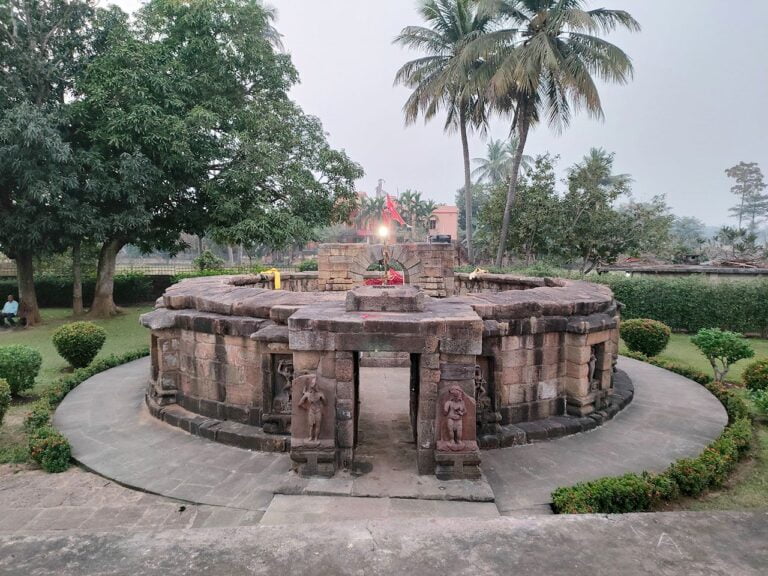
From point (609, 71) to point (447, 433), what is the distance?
1818cm

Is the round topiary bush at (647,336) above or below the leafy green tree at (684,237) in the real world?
below

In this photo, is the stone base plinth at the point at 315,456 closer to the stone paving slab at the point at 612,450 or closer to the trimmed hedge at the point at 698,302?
the stone paving slab at the point at 612,450

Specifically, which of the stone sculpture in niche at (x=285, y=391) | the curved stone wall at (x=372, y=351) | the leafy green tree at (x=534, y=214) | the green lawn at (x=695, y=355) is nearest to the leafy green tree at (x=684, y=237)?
the leafy green tree at (x=534, y=214)

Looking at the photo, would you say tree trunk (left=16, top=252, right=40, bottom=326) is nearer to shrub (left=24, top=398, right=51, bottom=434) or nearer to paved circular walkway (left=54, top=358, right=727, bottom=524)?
paved circular walkway (left=54, top=358, right=727, bottom=524)

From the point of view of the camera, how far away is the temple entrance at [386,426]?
251 inches

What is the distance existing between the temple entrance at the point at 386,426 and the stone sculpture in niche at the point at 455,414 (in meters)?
0.72

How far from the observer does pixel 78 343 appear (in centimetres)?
1197

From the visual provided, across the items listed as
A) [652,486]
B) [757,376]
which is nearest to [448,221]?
[757,376]

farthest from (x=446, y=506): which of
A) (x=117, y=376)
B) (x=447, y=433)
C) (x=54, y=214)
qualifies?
(x=54, y=214)

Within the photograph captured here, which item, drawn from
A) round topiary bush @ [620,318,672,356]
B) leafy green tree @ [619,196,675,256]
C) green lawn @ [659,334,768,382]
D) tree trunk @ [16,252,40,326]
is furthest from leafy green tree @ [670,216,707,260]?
tree trunk @ [16,252,40,326]

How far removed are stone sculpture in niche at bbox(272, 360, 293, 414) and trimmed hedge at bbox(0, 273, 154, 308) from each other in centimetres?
2043

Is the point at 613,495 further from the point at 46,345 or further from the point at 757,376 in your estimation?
the point at 46,345

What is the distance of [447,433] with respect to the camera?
19.7 feet

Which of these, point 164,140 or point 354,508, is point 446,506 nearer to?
point 354,508
